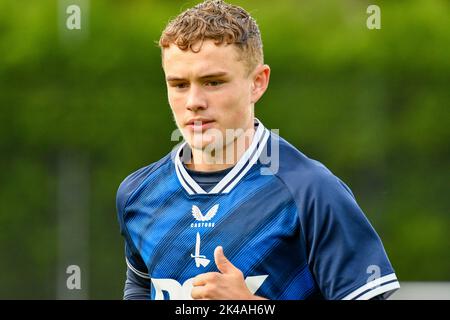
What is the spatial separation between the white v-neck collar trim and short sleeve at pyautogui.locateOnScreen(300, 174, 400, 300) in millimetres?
266

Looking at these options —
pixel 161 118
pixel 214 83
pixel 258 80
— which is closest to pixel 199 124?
pixel 214 83

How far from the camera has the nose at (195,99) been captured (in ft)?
8.25

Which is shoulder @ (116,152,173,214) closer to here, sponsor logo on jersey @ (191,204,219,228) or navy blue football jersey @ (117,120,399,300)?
navy blue football jersey @ (117,120,399,300)

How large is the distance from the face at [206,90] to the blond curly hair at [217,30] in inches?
0.8

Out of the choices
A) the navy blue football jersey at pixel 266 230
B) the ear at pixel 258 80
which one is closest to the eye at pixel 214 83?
the ear at pixel 258 80

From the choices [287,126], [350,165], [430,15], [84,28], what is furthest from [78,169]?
[430,15]

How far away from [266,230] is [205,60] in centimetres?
50

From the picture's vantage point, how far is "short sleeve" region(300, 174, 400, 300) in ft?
7.97

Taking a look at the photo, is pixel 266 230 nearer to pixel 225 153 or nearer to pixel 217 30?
pixel 225 153

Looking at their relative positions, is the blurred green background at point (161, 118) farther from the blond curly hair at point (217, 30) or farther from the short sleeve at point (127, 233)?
the blond curly hair at point (217, 30)

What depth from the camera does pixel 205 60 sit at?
254 cm

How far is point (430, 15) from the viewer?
6.46 m

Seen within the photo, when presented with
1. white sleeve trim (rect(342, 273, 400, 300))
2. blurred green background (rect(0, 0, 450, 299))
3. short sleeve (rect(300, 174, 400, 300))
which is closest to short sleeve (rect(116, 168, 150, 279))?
short sleeve (rect(300, 174, 400, 300))

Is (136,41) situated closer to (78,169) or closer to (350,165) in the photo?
→ (78,169)
